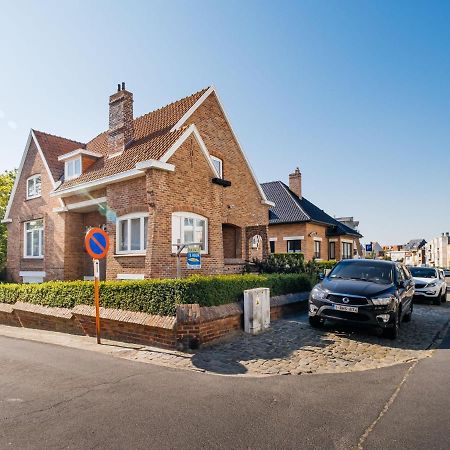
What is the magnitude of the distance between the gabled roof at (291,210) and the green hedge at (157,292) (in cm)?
1650

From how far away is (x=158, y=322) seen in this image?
786cm

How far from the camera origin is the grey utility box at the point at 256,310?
8867 mm

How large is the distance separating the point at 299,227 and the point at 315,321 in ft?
62.5

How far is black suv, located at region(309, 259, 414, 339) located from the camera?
8148 mm

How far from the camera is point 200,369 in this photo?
634cm

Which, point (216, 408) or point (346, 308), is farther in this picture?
point (346, 308)

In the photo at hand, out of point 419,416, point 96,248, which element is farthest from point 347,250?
point 419,416

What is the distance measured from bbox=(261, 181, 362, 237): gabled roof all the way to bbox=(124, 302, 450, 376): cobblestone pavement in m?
18.7

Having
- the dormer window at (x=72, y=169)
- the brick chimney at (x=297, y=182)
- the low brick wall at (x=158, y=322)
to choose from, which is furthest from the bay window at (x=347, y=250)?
the dormer window at (x=72, y=169)

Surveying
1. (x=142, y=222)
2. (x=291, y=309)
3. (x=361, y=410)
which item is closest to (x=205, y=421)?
(x=361, y=410)

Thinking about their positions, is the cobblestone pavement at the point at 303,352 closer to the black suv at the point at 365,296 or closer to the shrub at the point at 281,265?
the black suv at the point at 365,296

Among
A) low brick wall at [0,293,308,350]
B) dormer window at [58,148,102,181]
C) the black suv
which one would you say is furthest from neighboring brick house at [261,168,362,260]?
the black suv

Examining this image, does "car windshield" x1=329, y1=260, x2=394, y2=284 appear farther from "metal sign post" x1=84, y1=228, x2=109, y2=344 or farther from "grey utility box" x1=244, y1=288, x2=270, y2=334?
"metal sign post" x1=84, y1=228, x2=109, y2=344

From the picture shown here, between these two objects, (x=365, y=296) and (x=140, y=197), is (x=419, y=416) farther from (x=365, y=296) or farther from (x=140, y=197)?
(x=140, y=197)
